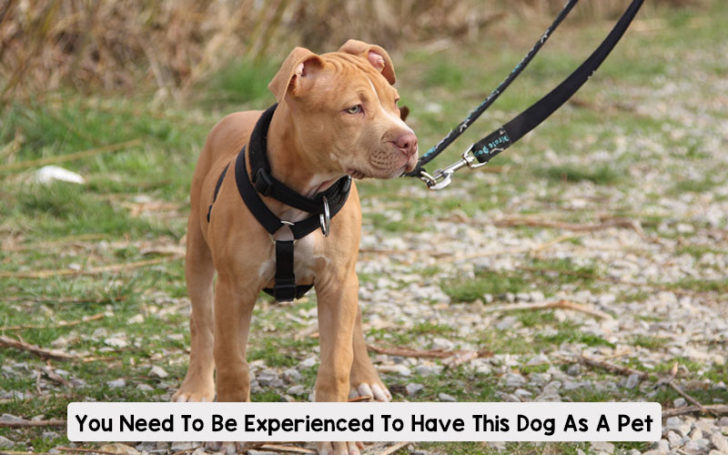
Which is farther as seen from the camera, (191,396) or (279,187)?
(191,396)

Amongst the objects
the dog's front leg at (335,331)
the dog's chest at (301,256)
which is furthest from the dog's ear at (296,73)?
the dog's front leg at (335,331)

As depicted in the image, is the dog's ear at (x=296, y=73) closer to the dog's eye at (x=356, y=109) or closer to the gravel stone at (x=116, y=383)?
the dog's eye at (x=356, y=109)

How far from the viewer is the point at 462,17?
14336 mm

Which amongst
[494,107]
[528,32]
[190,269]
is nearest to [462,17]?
[528,32]

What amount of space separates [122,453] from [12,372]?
1.13 meters

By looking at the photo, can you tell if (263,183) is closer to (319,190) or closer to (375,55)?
(319,190)

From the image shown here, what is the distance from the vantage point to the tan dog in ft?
11.1

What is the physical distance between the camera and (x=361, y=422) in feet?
12.2

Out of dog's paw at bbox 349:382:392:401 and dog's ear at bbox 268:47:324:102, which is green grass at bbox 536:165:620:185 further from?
dog's ear at bbox 268:47:324:102

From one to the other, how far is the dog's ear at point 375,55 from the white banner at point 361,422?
53.3 inches

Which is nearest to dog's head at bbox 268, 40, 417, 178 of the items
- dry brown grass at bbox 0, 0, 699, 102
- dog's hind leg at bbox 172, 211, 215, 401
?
dog's hind leg at bbox 172, 211, 215, 401

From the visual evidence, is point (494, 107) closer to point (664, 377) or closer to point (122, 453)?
point (664, 377)

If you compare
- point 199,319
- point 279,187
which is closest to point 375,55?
point 279,187

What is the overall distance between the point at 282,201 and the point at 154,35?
6938 mm
